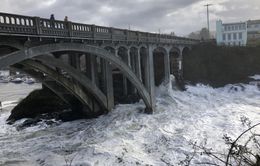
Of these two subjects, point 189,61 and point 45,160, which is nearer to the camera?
point 45,160

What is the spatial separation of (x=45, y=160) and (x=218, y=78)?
2888 cm

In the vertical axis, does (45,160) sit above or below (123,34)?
below

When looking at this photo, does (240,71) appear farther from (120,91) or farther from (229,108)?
(120,91)

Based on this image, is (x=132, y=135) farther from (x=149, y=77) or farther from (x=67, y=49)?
(x=149, y=77)

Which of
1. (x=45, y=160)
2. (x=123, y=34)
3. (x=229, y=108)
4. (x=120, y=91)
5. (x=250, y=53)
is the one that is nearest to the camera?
(x=45, y=160)

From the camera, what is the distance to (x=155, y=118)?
23.0 meters

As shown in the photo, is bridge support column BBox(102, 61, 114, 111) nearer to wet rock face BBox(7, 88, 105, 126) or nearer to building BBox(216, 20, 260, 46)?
wet rock face BBox(7, 88, 105, 126)

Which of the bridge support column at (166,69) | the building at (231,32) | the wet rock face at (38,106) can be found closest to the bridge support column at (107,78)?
the wet rock face at (38,106)

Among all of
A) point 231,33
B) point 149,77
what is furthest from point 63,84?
point 231,33

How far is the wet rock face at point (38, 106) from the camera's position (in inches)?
1022

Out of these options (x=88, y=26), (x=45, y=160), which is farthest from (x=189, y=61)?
(x=45, y=160)

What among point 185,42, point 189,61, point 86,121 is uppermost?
point 185,42

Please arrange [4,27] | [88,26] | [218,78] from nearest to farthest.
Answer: [4,27] < [88,26] < [218,78]

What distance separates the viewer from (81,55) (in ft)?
69.2
